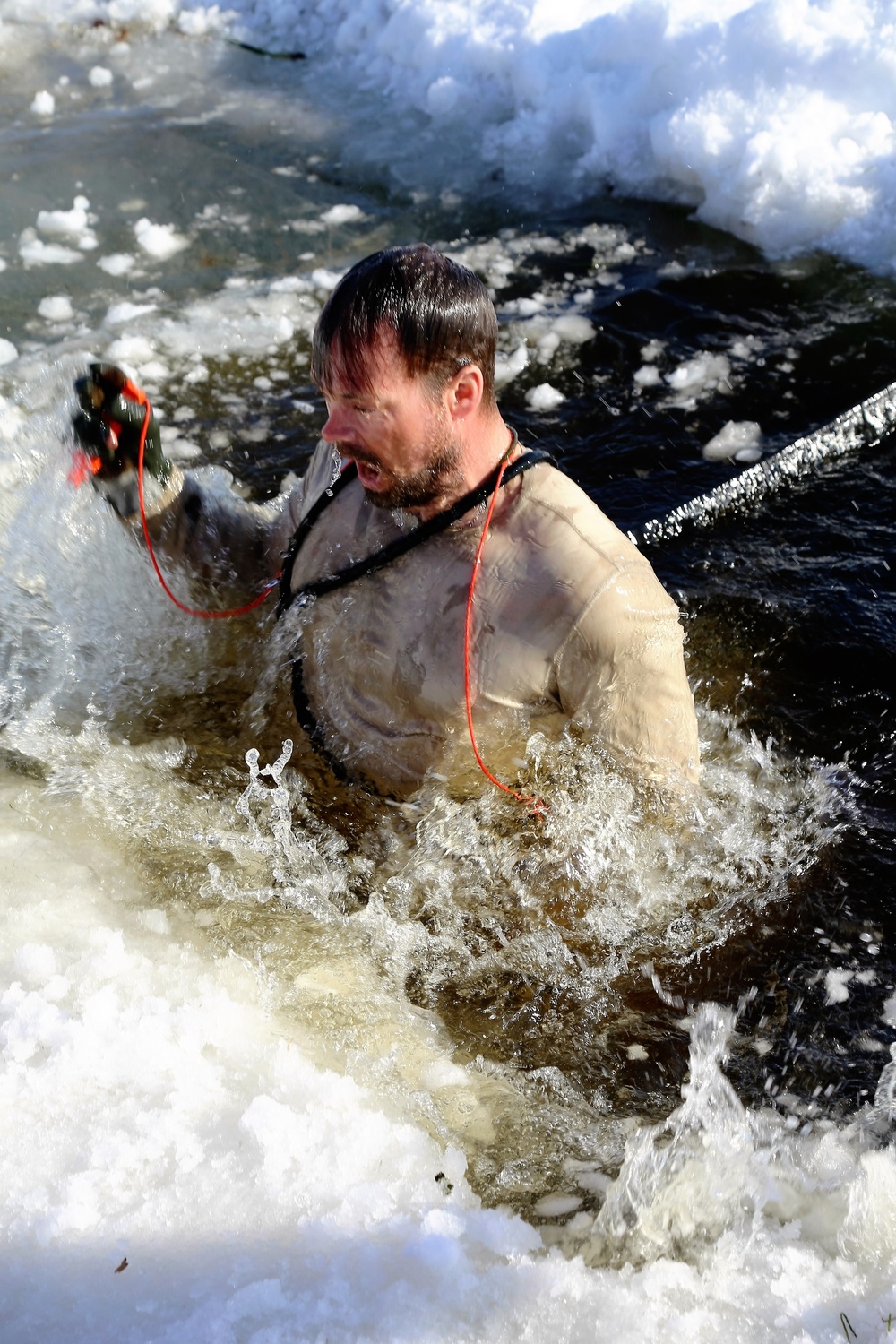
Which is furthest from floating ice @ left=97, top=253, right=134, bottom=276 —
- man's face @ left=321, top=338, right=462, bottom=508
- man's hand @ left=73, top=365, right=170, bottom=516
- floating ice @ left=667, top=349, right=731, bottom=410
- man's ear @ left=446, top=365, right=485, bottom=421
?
man's ear @ left=446, top=365, right=485, bottom=421

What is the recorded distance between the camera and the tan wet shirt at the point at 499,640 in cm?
229

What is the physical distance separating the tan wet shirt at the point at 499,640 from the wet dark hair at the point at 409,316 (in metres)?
0.31

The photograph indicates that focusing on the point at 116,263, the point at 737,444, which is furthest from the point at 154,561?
the point at 116,263

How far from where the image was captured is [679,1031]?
8.75 ft

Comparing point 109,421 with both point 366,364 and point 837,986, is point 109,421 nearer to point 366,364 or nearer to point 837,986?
point 366,364

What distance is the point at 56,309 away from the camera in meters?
5.64

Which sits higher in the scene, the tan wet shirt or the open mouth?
the open mouth

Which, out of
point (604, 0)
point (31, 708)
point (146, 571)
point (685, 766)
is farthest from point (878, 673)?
point (604, 0)

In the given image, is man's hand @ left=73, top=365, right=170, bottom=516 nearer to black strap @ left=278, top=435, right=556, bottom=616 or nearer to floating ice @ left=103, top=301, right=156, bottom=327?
black strap @ left=278, top=435, right=556, bottom=616

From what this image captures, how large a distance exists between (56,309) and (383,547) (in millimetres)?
3919

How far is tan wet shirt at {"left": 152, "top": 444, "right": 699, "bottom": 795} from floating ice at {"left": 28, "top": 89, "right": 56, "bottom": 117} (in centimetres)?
655

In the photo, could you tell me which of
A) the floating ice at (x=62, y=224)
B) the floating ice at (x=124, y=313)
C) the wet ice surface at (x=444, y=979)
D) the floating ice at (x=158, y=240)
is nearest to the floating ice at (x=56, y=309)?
the floating ice at (x=124, y=313)

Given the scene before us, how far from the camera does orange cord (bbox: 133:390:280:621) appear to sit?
2736mm

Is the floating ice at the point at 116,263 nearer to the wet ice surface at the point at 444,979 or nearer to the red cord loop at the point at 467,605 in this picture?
the wet ice surface at the point at 444,979
